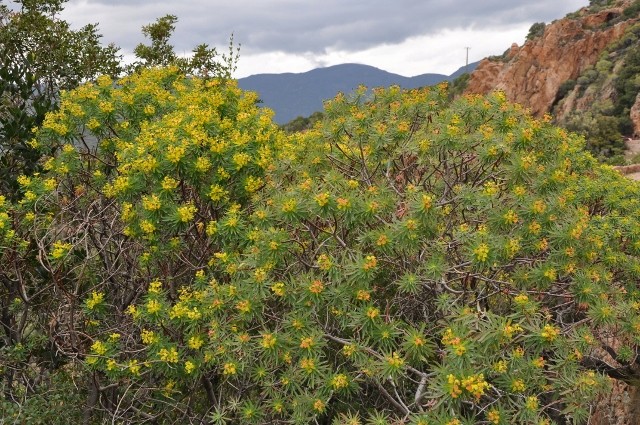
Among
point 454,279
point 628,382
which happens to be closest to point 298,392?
point 454,279

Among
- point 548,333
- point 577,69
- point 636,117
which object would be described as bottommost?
point 636,117

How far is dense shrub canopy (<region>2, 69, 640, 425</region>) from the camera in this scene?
5578mm

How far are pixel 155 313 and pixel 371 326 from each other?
7.87 feet

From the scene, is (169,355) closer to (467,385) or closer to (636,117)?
(467,385)

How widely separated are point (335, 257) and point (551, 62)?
172ft

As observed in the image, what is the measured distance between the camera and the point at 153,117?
8.66 metres

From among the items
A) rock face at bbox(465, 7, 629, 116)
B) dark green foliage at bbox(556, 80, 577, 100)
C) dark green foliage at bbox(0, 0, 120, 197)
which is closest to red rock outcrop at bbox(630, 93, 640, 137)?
rock face at bbox(465, 7, 629, 116)

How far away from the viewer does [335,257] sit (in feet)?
20.9

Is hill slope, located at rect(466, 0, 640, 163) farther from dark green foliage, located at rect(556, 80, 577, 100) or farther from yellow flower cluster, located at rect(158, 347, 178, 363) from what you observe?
yellow flower cluster, located at rect(158, 347, 178, 363)

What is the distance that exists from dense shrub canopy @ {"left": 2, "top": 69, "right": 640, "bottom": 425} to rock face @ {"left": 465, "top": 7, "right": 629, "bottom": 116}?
4632 cm

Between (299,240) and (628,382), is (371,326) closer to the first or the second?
(299,240)

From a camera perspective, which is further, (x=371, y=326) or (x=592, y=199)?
(x=592, y=199)

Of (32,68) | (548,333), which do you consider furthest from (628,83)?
(548,333)

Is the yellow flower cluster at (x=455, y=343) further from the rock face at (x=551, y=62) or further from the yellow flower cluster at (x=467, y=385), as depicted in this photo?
the rock face at (x=551, y=62)
